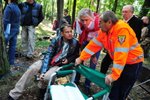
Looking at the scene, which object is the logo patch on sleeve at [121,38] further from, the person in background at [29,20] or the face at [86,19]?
the person in background at [29,20]

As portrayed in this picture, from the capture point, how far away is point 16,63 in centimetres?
697

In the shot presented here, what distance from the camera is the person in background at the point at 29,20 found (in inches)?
280

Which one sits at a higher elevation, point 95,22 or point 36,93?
point 95,22

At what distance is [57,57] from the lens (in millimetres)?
4523

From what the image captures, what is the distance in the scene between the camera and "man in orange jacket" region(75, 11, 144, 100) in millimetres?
3225

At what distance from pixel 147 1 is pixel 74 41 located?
5653mm

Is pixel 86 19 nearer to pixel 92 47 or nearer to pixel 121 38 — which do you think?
pixel 92 47

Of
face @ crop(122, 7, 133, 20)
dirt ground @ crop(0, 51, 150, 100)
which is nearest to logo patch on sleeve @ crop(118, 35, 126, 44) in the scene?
face @ crop(122, 7, 133, 20)

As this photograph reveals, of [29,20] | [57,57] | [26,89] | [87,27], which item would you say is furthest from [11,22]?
[87,27]

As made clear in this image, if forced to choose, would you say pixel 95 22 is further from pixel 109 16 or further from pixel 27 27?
pixel 27 27

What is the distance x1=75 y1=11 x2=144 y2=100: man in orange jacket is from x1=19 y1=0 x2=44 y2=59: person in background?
368 centimetres

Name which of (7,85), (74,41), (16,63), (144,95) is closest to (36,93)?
(7,85)

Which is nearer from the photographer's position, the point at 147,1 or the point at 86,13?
the point at 86,13

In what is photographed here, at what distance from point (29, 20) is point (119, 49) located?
452cm
